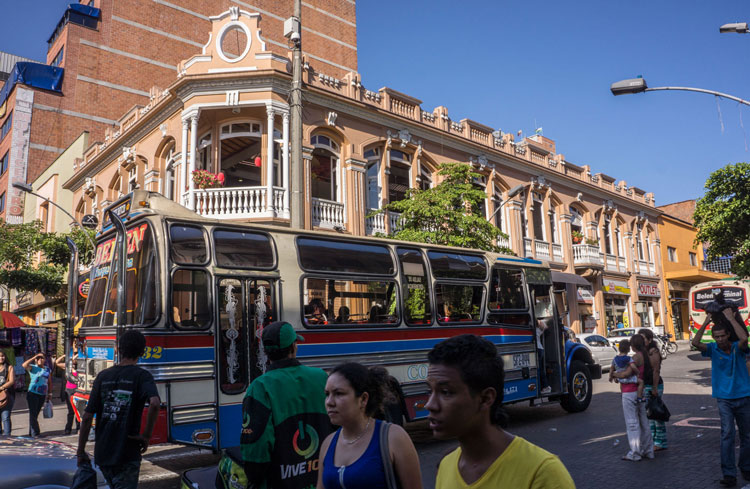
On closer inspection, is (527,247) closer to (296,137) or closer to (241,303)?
(296,137)

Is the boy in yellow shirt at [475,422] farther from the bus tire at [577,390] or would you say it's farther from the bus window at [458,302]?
the bus tire at [577,390]

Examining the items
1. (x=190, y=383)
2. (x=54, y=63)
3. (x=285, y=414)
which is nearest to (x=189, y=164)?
(x=190, y=383)

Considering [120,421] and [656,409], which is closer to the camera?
[120,421]

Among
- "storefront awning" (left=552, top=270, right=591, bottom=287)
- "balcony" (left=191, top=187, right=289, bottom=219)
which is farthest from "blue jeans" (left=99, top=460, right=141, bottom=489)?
"storefront awning" (left=552, top=270, right=591, bottom=287)

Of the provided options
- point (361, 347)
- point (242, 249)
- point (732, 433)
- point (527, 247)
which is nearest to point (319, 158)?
point (527, 247)

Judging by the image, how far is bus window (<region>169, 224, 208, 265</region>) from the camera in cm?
720

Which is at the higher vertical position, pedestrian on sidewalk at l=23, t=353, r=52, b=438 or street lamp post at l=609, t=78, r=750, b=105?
street lamp post at l=609, t=78, r=750, b=105

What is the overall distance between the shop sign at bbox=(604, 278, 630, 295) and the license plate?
75.9 feet

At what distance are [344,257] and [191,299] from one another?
2.43 meters

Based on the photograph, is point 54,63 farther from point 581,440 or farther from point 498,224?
point 581,440

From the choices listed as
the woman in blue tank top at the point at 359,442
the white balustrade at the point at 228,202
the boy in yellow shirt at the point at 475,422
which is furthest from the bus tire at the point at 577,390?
the boy in yellow shirt at the point at 475,422

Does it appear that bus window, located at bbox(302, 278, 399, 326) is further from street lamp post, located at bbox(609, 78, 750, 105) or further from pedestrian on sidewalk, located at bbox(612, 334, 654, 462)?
street lamp post, located at bbox(609, 78, 750, 105)

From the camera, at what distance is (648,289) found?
36844 millimetres

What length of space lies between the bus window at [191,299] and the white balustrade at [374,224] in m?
13.1
